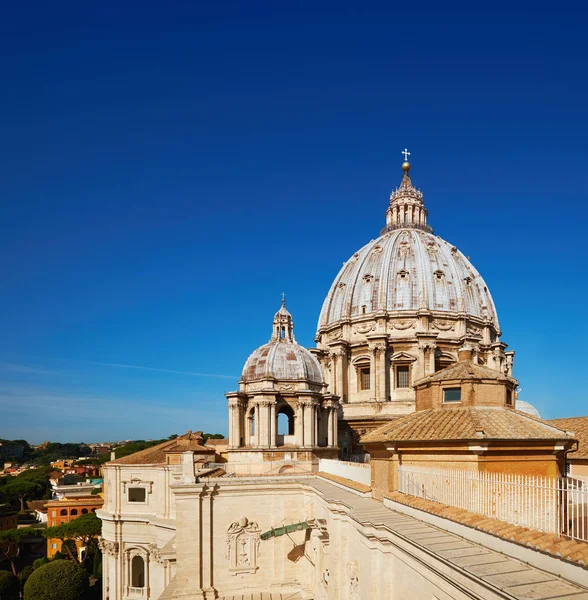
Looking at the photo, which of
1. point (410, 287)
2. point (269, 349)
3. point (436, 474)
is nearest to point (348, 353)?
point (410, 287)

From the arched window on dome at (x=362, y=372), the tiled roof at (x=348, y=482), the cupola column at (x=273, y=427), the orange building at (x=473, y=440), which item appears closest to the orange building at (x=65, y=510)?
the arched window on dome at (x=362, y=372)

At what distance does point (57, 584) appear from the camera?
44.1m

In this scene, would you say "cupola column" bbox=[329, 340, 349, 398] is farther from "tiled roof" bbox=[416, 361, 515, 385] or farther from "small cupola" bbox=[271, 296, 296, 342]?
"tiled roof" bbox=[416, 361, 515, 385]

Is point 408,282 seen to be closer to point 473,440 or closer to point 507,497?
point 473,440

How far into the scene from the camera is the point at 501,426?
13.7 m

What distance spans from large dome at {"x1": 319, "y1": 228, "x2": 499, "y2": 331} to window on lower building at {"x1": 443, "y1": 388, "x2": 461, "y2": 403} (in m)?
28.4

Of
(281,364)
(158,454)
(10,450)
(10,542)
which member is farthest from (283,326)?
(10,450)

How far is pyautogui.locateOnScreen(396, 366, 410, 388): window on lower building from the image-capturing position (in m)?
44.2

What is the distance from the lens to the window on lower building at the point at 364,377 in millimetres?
45781

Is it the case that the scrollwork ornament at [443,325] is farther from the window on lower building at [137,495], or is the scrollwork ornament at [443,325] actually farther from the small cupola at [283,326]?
the window on lower building at [137,495]

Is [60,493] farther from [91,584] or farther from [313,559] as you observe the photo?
[313,559]

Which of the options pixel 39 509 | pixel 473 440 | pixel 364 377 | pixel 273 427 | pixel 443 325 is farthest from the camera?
pixel 39 509

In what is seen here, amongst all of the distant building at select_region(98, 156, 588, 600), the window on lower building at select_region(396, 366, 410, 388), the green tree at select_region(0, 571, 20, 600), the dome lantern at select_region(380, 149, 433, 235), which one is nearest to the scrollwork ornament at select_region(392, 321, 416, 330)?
the distant building at select_region(98, 156, 588, 600)

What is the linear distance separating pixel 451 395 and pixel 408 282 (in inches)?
1225
